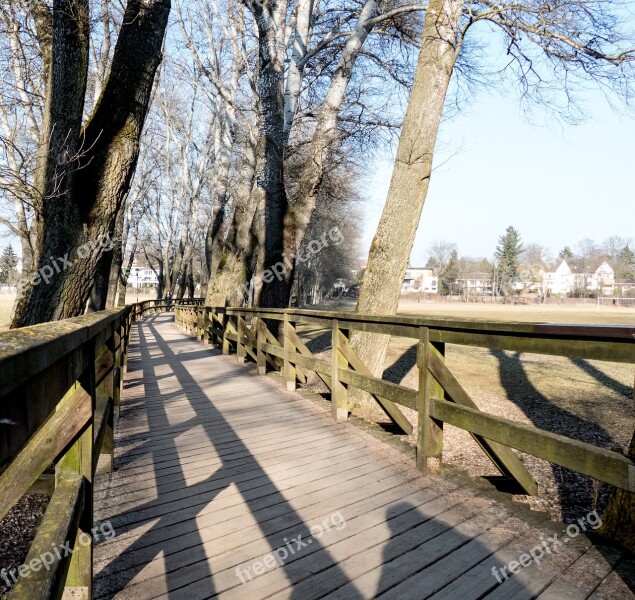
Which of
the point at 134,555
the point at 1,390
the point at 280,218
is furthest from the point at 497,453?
the point at 280,218

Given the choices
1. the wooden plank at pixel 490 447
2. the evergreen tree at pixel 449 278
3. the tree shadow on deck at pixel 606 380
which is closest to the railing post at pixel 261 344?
the wooden plank at pixel 490 447

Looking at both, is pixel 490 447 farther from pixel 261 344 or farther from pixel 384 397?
pixel 261 344

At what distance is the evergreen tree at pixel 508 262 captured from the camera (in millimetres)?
90062

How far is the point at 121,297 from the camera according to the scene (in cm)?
3062

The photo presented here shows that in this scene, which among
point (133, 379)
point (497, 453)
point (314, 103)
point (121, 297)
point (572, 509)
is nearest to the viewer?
point (497, 453)

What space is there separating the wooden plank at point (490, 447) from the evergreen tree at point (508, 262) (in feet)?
304

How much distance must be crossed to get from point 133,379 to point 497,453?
6.09 m

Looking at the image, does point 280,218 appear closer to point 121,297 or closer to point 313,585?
point 313,585

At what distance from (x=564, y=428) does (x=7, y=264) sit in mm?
100347

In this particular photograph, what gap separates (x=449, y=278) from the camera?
91.2m

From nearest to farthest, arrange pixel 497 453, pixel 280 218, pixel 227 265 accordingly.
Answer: pixel 497 453 → pixel 280 218 → pixel 227 265

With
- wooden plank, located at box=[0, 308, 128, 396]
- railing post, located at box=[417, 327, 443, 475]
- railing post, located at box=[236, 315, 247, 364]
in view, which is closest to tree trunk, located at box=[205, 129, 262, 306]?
railing post, located at box=[236, 315, 247, 364]

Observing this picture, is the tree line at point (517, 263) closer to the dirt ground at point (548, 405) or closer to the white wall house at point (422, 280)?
the white wall house at point (422, 280)

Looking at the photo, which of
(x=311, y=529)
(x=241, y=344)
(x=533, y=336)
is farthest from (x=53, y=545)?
(x=241, y=344)
